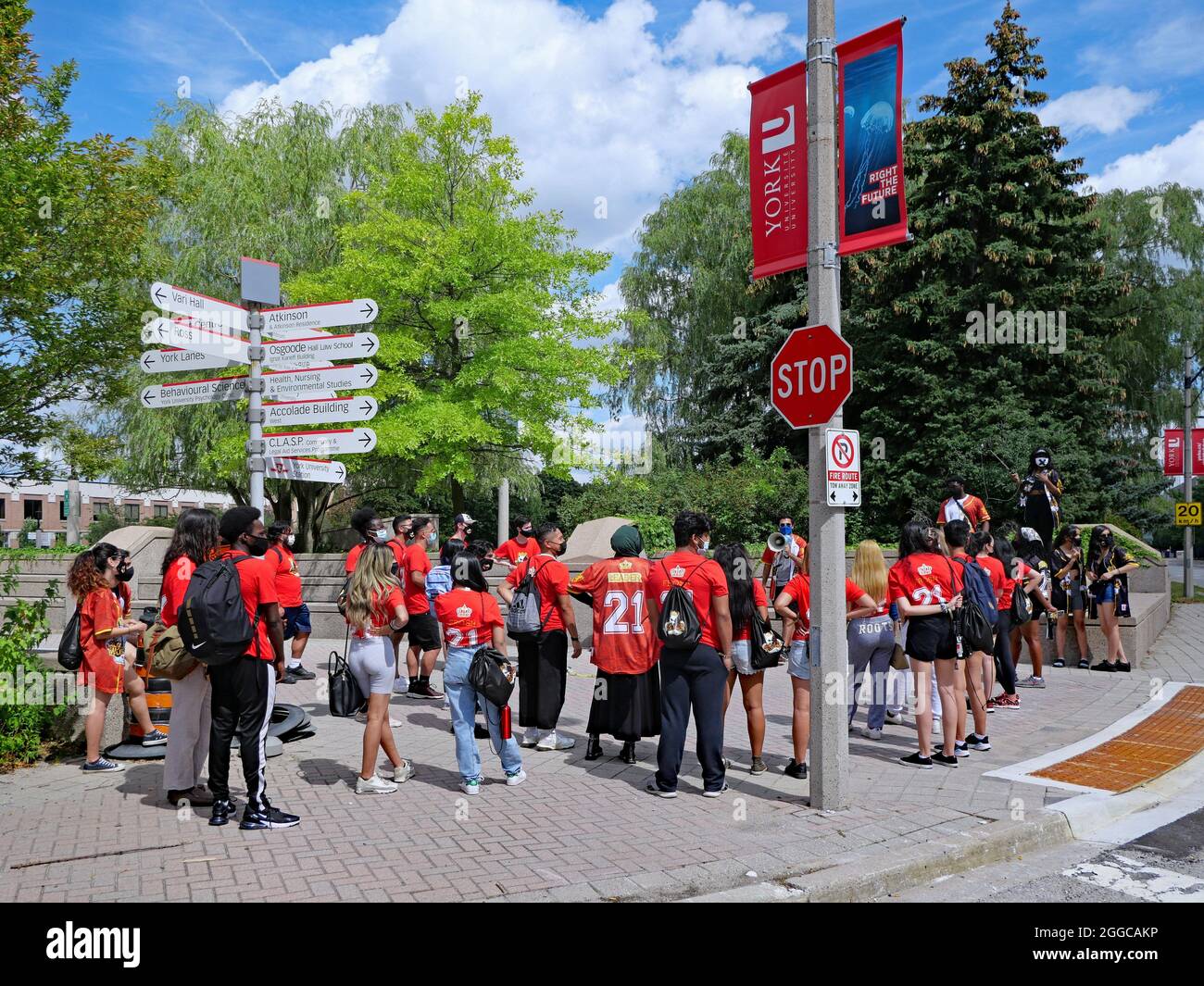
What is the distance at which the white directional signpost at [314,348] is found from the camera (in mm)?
8289

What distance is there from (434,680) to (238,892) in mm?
6187

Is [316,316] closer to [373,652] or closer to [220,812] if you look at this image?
[373,652]

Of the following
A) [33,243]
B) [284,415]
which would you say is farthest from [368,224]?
[284,415]

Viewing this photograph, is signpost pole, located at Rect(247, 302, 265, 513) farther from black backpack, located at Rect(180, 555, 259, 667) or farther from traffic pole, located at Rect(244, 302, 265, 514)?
black backpack, located at Rect(180, 555, 259, 667)

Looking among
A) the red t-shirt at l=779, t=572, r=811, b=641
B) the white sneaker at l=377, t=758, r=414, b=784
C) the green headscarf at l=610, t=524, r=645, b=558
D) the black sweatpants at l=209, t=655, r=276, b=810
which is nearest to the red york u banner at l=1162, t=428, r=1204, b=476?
the red t-shirt at l=779, t=572, r=811, b=641

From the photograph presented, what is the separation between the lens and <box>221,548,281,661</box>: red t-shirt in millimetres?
5504

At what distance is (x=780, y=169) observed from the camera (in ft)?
20.7

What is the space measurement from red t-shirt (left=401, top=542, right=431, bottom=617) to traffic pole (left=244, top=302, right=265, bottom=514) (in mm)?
1658

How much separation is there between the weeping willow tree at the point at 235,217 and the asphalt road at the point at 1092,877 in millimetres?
18039

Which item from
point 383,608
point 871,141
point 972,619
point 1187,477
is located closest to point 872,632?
point 972,619

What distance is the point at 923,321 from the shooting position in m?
24.2

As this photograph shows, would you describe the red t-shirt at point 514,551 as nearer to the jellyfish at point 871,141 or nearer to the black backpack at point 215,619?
the black backpack at point 215,619

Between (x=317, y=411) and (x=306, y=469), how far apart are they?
566mm
